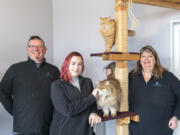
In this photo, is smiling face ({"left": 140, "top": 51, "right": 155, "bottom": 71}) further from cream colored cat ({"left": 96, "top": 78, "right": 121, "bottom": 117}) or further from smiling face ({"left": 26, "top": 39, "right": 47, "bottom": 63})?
smiling face ({"left": 26, "top": 39, "right": 47, "bottom": 63})

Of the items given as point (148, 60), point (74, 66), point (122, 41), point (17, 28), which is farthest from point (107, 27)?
point (17, 28)

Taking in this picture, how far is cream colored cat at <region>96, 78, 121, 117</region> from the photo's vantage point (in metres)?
1.13

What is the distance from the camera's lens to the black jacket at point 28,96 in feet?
4.77

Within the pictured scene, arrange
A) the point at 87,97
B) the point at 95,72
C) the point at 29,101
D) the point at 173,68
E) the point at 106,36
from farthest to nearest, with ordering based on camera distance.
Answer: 1. the point at 95,72
2. the point at 173,68
3. the point at 29,101
4. the point at 106,36
5. the point at 87,97

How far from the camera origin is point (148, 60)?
156 cm

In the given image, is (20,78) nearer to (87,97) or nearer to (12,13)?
(87,97)

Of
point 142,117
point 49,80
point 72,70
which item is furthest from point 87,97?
point 142,117

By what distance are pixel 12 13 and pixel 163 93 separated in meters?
1.62

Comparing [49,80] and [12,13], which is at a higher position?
[12,13]

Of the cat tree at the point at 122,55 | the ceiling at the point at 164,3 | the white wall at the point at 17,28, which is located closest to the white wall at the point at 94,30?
the white wall at the point at 17,28

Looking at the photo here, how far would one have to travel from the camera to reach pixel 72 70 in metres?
1.19

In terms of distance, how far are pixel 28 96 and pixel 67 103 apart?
0.50m

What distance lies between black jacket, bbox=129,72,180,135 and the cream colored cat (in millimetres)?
431

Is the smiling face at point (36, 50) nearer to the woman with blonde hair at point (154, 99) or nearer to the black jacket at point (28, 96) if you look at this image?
the black jacket at point (28, 96)
